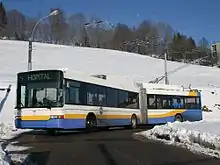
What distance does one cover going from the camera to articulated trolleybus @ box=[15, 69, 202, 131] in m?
17.8

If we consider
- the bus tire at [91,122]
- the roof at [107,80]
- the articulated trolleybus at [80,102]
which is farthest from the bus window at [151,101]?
the bus tire at [91,122]

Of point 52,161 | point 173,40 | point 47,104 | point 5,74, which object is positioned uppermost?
point 173,40

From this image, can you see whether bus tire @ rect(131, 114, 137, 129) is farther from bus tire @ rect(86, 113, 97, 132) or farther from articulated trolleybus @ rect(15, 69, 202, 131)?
bus tire @ rect(86, 113, 97, 132)

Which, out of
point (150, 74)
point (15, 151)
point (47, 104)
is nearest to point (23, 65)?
point (150, 74)

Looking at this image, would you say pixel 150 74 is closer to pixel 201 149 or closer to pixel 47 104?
pixel 47 104

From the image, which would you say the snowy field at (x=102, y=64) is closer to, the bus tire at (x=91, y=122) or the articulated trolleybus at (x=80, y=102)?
the articulated trolleybus at (x=80, y=102)

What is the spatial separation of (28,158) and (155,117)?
18291mm

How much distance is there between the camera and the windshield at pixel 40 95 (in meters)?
17.8

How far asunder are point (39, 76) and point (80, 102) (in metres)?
2.31

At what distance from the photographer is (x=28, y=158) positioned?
10477mm

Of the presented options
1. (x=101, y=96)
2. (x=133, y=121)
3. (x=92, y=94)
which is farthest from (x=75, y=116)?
(x=133, y=121)

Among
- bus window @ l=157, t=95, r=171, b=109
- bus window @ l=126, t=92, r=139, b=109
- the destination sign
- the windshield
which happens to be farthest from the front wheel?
bus window @ l=157, t=95, r=171, b=109

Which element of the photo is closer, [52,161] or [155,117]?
Result: [52,161]

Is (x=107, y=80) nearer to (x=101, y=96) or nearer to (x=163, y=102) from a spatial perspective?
(x=101, y=96)
